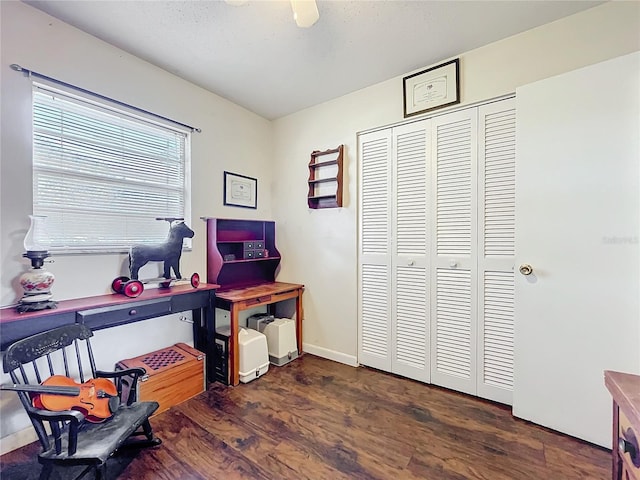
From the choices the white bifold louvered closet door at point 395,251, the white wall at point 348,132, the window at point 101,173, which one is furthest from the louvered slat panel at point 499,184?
the window at point 101,173

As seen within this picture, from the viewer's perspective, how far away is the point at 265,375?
2615 millimetres

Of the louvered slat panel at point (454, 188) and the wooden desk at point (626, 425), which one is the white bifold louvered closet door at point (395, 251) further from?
the wooden desk at point (626, 425)

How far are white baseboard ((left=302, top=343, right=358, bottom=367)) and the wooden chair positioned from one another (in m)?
1.63

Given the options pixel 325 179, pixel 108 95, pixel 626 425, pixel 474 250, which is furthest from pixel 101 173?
pixel 626 425

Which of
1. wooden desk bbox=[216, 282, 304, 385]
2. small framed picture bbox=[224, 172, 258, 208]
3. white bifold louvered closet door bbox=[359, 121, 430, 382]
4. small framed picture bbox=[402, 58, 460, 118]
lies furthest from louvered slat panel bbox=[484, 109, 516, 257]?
small framed picture bbox=[224, 172, 258, 208]

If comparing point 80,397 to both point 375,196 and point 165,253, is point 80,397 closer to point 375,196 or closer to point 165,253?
point 165,253

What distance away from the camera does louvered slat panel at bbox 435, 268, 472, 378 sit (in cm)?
227

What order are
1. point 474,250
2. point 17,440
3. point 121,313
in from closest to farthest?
point 17,440, point 121,313, point 474,250

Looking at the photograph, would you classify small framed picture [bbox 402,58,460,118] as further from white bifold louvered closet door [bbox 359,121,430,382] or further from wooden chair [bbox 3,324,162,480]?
wooden chair [bbox 3,324,162,480]

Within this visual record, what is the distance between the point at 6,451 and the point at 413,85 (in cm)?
366

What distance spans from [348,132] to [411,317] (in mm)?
1831

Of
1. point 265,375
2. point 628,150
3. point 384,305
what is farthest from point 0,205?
point 628,150

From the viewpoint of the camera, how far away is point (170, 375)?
2090 mm

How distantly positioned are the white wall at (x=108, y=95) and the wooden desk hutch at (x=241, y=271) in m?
0.13
